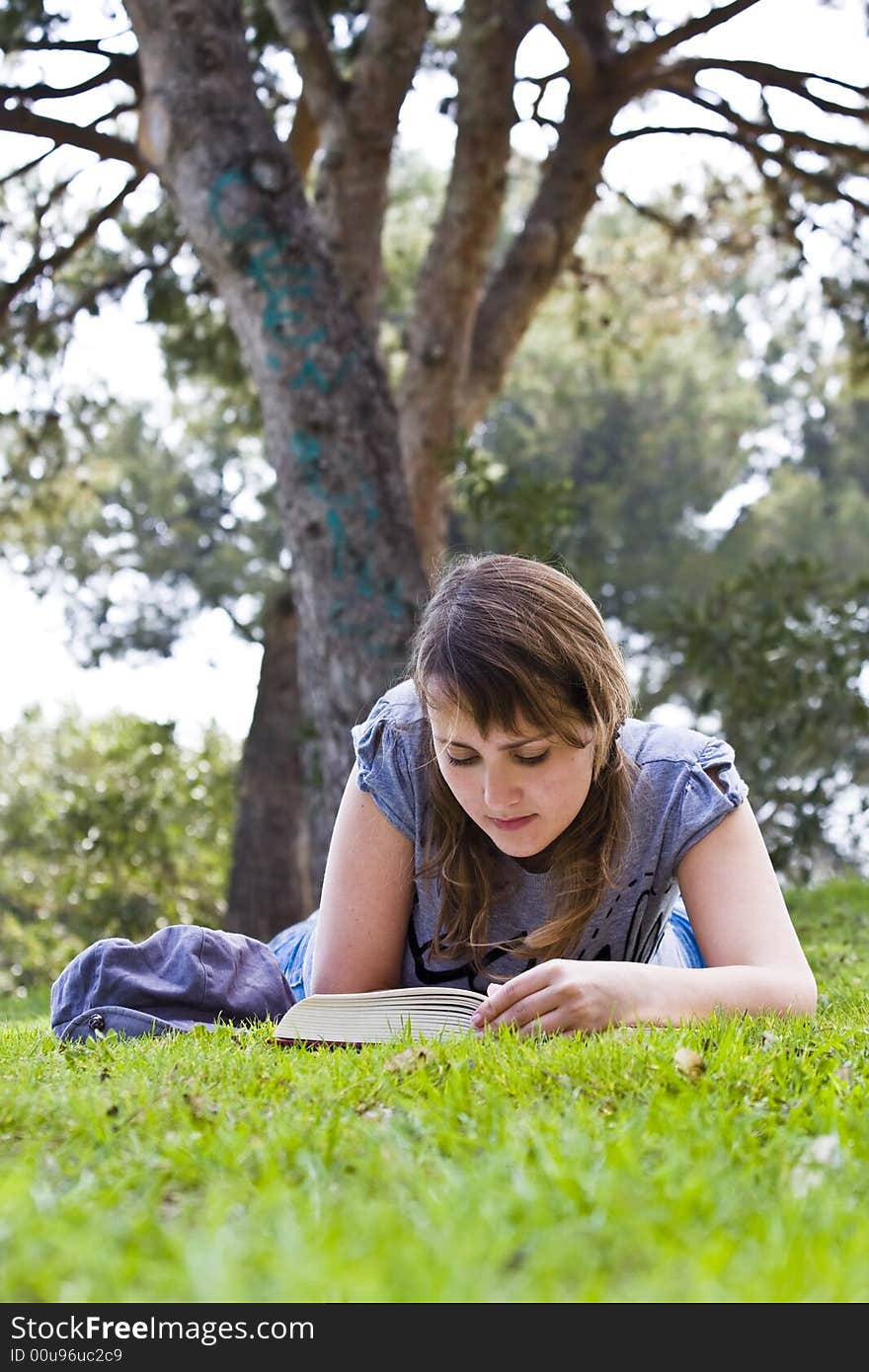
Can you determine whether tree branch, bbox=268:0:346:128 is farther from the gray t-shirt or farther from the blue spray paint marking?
the gray t-shirt

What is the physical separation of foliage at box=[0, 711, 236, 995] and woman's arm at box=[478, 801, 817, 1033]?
9.29 metres

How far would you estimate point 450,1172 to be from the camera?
1.50 m

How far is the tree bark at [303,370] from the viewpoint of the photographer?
5.49 m

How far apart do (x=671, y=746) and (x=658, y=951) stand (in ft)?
1.93

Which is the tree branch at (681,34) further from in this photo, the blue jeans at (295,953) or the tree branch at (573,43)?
the blue jeans at (295,953)

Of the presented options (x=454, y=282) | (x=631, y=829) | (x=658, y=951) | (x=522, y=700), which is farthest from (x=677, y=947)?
(x=454, y=282)

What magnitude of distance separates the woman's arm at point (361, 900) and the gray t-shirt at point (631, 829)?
4cm

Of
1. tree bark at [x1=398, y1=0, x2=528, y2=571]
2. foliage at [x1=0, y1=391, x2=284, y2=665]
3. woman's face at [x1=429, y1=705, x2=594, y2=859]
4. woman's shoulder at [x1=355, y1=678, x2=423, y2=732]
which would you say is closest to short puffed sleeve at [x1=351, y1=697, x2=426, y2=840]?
woman's shoulder at [x1=355, y1=678, x2=423, y2=732]

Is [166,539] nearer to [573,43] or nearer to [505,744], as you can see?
[573,43]

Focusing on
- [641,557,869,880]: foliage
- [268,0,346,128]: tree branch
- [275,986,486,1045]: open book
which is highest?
[268,0,346,128]: tree branch

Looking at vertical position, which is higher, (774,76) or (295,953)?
(774,76)

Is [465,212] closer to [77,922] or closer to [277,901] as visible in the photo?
[277,901]

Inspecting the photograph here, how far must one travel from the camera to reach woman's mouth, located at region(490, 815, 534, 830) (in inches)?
110

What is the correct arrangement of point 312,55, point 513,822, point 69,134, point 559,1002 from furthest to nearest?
point 312,55 < point 69,134 < point 513,822 < point 559,1002
